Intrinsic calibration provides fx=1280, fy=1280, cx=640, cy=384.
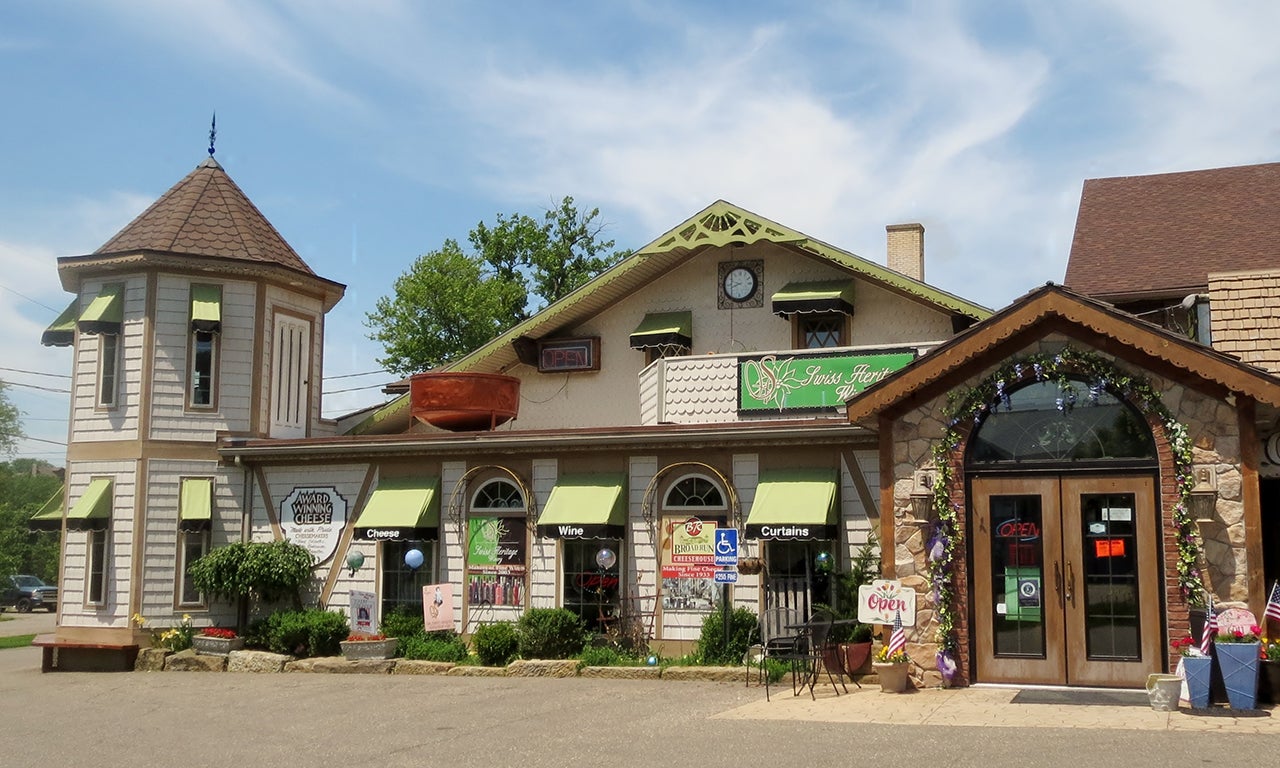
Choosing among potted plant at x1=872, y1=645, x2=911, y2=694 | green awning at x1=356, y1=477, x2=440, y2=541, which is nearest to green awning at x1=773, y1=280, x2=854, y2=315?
green awning at x1=356, y1=477, x2=440, y2=541

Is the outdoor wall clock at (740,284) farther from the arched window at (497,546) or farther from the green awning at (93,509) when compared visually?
the green awning at (93,509)

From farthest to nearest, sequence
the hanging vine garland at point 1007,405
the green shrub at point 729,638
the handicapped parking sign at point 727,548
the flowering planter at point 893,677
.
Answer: the green shrub at point 729,638, the handicapped parking sign at point 727,548, the flowering planter at point 893,677, the hanging vine garland at point 1007,405

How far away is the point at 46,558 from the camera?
218ft

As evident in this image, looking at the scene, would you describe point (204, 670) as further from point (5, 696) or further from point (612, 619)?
point (612, 619)

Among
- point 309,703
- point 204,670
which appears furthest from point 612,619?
point 204,670

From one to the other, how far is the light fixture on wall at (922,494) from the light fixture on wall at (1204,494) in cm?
262

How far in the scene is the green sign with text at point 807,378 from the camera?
18.0 metres

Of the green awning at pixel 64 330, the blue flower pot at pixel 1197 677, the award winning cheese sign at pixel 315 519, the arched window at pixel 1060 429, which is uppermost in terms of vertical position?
the green awning at pixel 64 330

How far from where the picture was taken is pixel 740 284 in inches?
830

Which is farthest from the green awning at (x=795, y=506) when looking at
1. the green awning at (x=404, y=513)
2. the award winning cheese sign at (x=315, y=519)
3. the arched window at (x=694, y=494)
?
the award winning cheese sign at (x=315, y=519)

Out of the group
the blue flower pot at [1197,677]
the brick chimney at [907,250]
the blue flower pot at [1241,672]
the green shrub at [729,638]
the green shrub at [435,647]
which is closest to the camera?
the blue flower pot at [1241,672]

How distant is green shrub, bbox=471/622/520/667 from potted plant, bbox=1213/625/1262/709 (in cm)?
900

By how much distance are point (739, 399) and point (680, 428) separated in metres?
1.57

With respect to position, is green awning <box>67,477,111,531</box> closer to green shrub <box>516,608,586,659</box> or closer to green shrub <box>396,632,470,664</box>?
green shrub <box>396,632,470,664</box>
